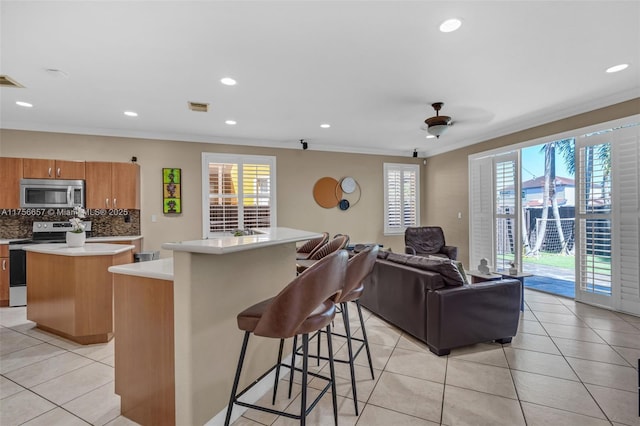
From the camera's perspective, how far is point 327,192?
615 centimetres

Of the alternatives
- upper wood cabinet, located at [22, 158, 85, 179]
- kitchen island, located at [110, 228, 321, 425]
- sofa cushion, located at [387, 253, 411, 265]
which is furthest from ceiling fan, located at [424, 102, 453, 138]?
upper wood cabinet, located at [22, 158, 85, 179]

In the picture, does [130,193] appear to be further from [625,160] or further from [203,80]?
[625,160]

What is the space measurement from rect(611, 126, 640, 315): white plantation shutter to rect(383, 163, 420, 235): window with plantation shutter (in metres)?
3.56

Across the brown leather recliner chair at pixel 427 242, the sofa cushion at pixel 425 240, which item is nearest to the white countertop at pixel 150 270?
the brown leather recliner chair at pixel 427 242

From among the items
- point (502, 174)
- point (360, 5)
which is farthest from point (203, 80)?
point (502, 174)

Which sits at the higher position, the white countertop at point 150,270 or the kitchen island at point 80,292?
the white countertop at point 150,270

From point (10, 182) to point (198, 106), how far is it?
9.54ft

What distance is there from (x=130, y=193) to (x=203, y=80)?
2.59 metres

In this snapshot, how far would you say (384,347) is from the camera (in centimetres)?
279

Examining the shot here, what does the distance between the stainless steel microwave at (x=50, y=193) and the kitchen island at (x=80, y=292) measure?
5.15 ft

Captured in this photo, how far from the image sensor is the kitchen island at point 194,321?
150 cm

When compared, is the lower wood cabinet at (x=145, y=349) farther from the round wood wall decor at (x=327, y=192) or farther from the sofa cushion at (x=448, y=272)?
the round wood wall decor at (x=327, y=192)

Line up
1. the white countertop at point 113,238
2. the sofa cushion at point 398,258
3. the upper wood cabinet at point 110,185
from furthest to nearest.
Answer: the upper wood cabinet at point 110,185, the white countertop at point 113,238, the sofa cushion at point 398,258

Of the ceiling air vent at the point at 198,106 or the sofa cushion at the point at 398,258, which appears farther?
the ceiling air vent at the point at 198,106
